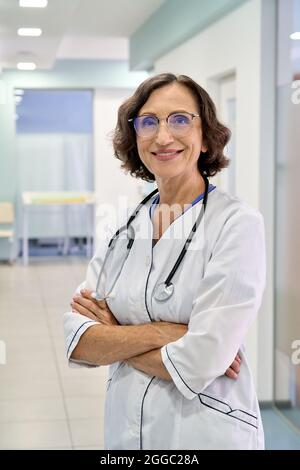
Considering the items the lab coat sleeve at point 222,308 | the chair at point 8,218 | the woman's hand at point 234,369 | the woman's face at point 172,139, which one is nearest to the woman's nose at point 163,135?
the woman's face at point 172,139

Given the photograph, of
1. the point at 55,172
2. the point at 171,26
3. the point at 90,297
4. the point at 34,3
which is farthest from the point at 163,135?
the point at 55,172

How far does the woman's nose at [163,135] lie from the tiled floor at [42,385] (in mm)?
2496

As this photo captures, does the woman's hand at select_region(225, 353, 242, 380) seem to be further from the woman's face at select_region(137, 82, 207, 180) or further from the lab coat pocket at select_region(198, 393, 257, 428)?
the woman's face at select_region(137, 82, 207, 180)

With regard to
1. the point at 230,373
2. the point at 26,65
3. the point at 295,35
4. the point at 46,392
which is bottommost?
the point at 46,392

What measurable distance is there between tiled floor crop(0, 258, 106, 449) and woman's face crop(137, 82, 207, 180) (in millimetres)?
2447

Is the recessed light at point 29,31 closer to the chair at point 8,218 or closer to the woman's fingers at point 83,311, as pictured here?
the chair at point 8,218

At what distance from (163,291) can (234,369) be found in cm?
24

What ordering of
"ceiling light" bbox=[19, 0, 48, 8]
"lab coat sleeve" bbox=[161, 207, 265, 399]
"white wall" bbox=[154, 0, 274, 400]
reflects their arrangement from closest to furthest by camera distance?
"lab coat sleeve" bbox=[161, 207, 265, 399], "white wall" bbox=[154, 0, 274, 400], "ceiling light" bbox=[19, 0, 48, 8]

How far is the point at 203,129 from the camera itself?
164cm

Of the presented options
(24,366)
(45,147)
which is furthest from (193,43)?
(45,147)

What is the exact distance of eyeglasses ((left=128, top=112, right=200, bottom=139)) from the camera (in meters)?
1.58

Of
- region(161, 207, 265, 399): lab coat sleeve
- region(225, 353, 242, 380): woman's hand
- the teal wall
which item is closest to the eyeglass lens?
region(161, 207, 265, 399): lab coat sleeve

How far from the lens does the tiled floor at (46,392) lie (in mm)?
3797

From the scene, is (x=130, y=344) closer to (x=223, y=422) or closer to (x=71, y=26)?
(x=223, y=422)
